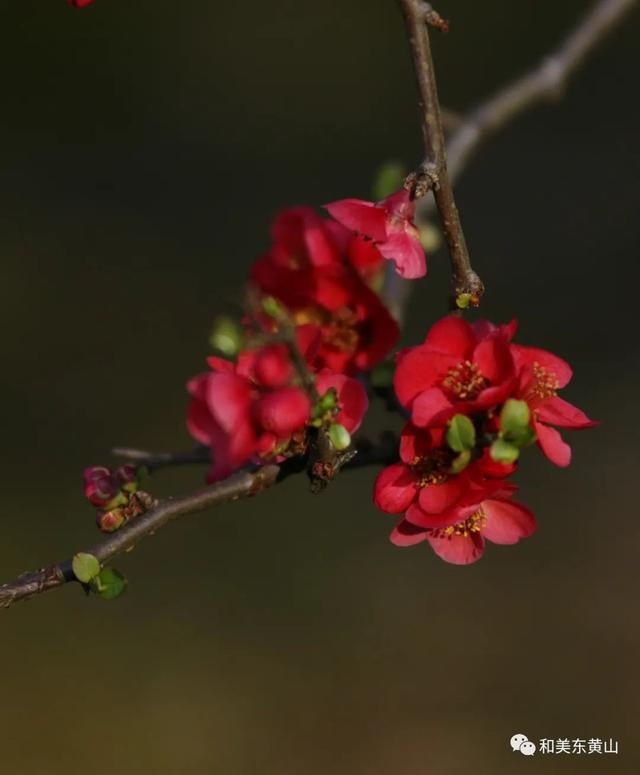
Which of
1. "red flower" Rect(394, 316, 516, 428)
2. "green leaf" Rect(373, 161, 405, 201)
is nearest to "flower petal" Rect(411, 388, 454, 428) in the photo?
"red flower" Rect(394, 316, 516, 428)

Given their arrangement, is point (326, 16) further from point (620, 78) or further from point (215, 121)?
point (620, 78)

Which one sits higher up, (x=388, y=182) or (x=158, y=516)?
(x=388, y=182)

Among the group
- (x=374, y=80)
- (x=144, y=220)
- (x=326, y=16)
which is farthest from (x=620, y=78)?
(x=144, y=220)

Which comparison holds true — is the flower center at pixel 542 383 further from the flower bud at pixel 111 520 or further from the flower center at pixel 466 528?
the flower bud at pixel 111 520

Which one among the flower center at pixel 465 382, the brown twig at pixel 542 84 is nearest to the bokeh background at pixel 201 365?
the brown twig at pixel 542 84

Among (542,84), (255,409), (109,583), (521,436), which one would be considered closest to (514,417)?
(521,436)

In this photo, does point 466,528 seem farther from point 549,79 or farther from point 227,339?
point 549,79
